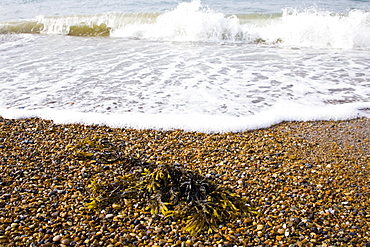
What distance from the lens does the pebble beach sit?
2.17 meters

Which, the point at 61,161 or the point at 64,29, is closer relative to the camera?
the point at 61,161

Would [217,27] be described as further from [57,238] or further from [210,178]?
[57,238]

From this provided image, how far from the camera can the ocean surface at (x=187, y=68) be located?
433cm

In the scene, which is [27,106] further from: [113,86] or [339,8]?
[339,8]

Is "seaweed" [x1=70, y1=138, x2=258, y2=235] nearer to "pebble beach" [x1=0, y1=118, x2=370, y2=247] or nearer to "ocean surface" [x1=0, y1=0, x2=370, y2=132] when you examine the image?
"pebble beach" [x1=0, y1=118, x2=370, y2=247]

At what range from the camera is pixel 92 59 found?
735 cm

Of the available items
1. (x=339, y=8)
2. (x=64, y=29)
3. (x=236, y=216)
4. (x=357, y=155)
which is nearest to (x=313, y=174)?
(x=357, y=155)

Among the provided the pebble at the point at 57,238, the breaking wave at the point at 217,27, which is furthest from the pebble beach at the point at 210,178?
the breaking wave at the point at 217,27

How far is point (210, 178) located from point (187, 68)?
13.1ft

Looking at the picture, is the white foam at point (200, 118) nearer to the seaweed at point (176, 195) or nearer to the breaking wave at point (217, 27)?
the seaweed at point (176, 195)

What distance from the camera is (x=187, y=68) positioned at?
6516 millimetres

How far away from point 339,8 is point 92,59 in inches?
400

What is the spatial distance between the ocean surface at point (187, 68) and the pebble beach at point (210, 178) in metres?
0.38

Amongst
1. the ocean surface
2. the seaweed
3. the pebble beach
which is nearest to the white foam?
the ocean surface
